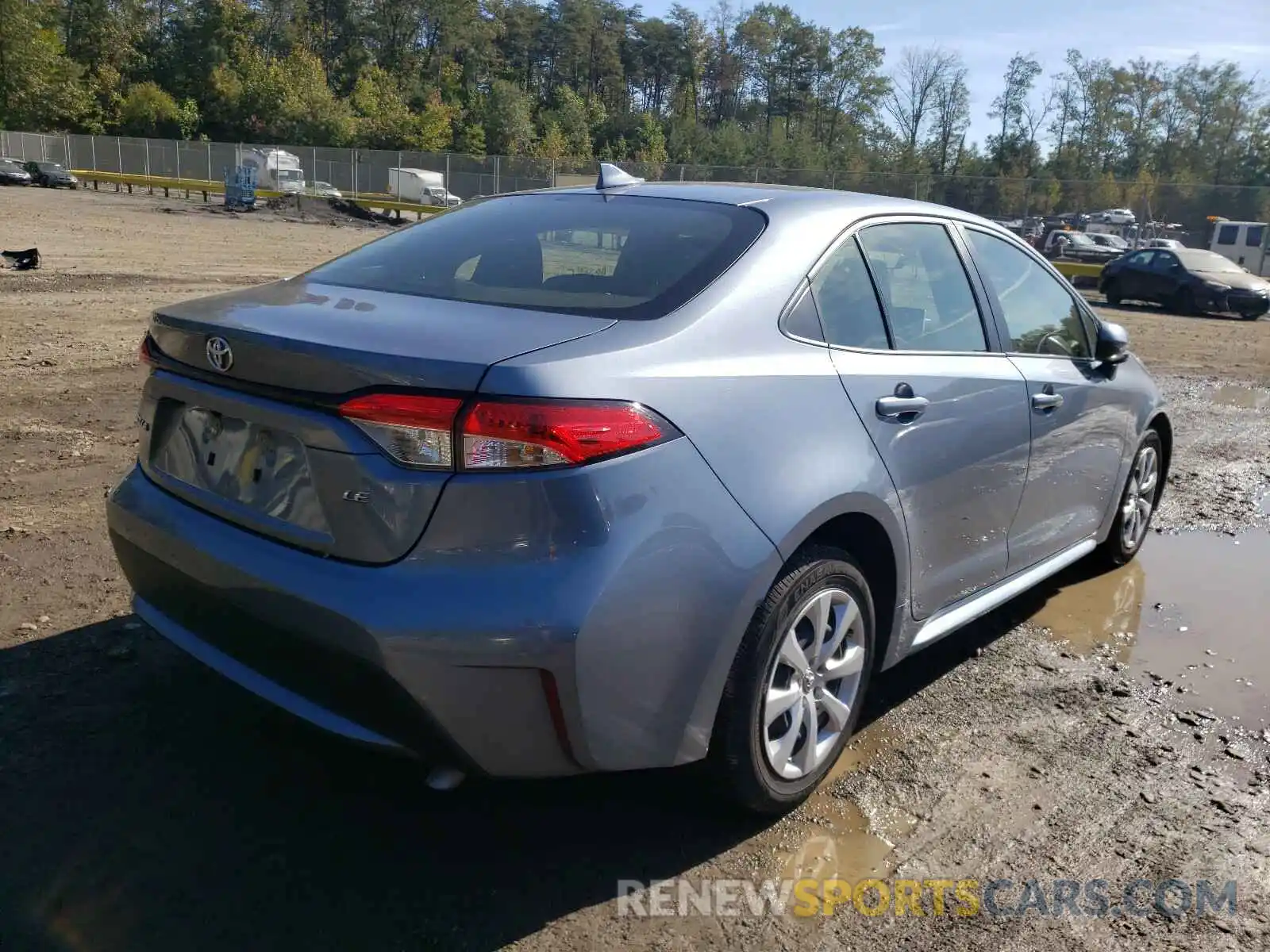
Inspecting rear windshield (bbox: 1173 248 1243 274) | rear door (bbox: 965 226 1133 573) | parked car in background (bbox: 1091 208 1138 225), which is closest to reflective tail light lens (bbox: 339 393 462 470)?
rear door (bbox: 965 226 1133 573)

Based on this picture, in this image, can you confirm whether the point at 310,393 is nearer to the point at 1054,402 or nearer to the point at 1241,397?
the point at 1054,402

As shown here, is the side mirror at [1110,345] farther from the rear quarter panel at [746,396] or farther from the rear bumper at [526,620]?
the rear bumper at [526,620]

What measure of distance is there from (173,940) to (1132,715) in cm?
314

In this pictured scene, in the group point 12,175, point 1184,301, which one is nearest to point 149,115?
point 12,175

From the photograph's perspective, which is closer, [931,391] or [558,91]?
[931,391]

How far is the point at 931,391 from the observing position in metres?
3.34

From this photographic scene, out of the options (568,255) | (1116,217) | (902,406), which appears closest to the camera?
(902,406)

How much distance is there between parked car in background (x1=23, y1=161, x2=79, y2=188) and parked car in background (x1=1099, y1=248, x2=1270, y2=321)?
50551 mm

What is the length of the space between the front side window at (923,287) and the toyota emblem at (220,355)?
1.91 m

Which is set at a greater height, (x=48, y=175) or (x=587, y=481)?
(x=587, y=481)

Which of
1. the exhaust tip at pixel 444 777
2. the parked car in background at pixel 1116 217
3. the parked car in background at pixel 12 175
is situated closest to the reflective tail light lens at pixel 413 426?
the exhaust tip at pixel 444 777

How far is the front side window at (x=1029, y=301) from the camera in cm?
403

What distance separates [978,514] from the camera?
3615 millimetres

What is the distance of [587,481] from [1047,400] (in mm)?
2331
